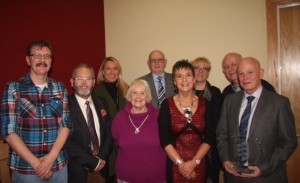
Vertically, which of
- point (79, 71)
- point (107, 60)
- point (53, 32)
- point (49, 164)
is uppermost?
point (53, 32)

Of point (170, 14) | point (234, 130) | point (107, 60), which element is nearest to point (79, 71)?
point (107, 60)

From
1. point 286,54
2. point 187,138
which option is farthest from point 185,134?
point 286,54

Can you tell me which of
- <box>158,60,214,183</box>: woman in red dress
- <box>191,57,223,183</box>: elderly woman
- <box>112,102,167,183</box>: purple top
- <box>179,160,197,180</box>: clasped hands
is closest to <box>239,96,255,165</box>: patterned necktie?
<box>158,60,214,183</box>: woman in red dress

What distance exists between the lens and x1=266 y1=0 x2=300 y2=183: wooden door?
9.81 ft

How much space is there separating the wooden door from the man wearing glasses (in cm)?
283

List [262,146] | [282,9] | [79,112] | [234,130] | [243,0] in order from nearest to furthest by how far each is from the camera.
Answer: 1. [262,146]
2. [234,130]
3. [79,112]
4. [282,9]
5. [243,0]

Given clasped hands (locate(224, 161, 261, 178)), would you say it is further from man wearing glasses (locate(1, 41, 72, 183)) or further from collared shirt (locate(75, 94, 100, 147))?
man wearing glasses (locate(1, 41, 72, 183))

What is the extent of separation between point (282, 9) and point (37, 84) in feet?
10.6

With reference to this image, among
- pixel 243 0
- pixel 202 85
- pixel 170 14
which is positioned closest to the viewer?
pixel 202 85

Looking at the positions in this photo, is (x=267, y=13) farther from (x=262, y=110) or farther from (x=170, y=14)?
(x=262, y=110)

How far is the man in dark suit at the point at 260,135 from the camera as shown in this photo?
5.76 ft

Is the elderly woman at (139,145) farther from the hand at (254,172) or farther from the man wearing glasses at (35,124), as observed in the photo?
the hand at (254,172)

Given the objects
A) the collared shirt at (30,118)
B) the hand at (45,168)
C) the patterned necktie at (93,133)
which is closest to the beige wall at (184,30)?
the patterned necktie at (93,133)

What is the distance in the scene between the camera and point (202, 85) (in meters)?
2.75
